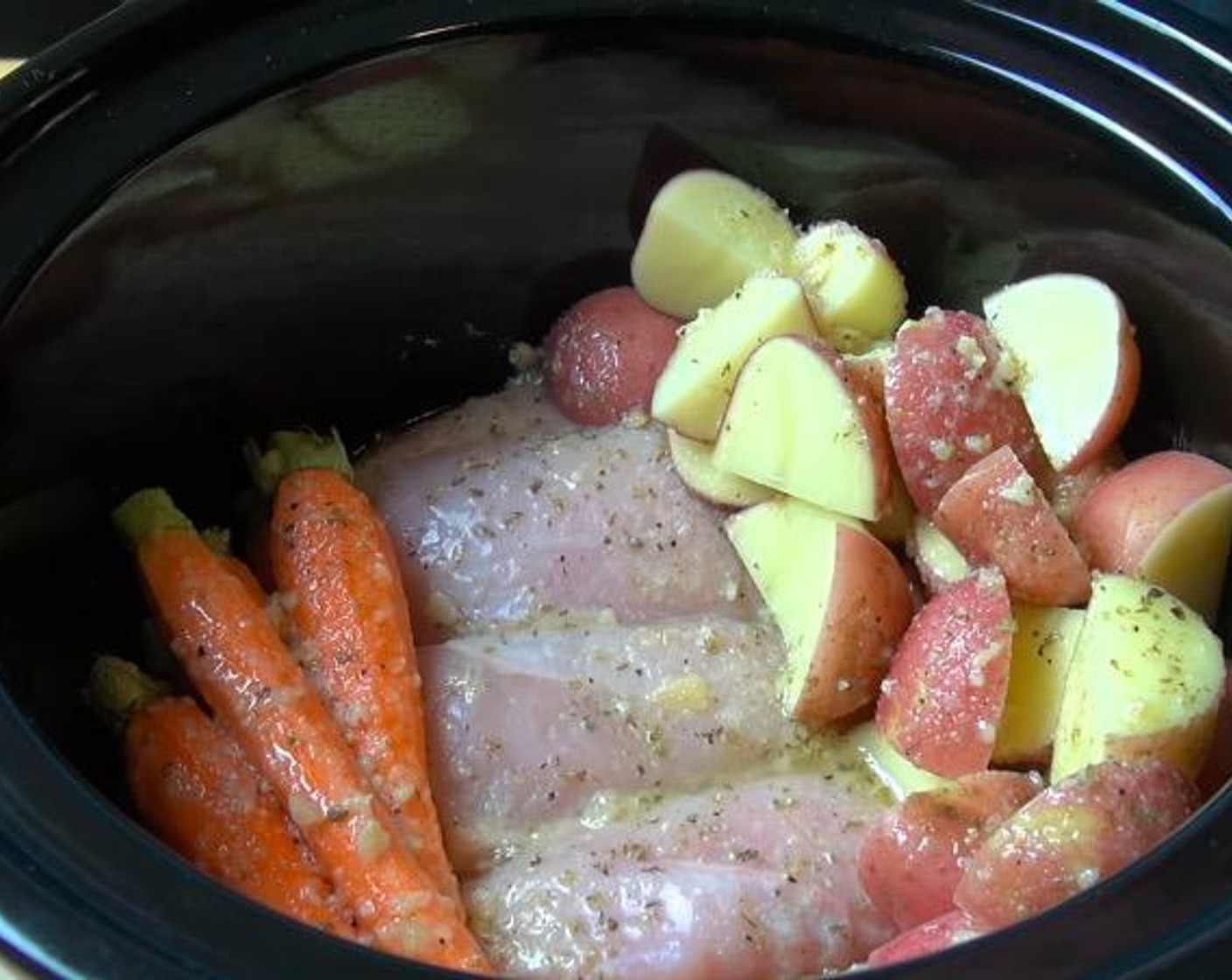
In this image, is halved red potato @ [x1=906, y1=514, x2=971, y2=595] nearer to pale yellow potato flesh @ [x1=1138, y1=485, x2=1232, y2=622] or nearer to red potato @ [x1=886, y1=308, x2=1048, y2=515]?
red potato @ [x1=886, y1=308, x2=1048, y2=515]

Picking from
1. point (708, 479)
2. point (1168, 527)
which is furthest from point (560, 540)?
point (1168, 527)

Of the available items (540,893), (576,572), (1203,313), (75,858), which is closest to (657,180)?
(576,572)

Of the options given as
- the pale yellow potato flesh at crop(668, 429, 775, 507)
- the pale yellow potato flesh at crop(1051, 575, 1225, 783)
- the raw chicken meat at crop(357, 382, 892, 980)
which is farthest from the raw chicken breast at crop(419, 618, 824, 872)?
the pale yellow potato flesh at crop(1051, 575, 1225, 783)

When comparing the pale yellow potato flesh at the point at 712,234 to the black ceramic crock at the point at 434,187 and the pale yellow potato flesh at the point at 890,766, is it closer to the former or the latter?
the black ceramic crock at the point at 434,187

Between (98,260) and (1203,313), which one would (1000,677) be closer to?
(1203,313)

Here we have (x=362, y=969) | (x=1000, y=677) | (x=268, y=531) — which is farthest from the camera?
(x=268, y=531)

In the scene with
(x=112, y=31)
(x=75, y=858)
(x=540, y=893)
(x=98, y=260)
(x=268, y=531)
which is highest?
(x=112, y=31)
